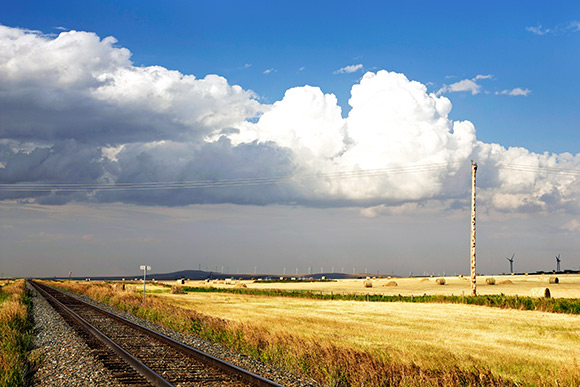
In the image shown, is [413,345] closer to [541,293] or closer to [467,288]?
[541,293]

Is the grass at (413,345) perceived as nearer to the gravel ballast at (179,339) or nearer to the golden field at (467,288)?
the gravel ballast at (179,339)

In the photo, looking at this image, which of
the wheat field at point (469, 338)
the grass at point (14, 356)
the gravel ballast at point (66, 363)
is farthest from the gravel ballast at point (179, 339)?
the wheat field at point (469, 338)

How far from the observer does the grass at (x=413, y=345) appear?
12984 mm

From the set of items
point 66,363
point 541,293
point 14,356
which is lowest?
point 541,293

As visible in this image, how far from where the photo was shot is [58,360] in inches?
620

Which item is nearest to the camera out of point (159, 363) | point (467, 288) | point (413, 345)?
point (159, 363)

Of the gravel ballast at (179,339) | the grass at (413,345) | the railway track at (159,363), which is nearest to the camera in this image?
the railway track at (159,363)

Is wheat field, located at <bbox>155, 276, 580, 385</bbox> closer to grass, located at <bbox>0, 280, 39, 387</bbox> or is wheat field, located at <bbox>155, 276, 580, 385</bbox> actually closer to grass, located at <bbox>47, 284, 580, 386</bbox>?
grass, located at <bbox>47, 284, 580, 386</bbox>

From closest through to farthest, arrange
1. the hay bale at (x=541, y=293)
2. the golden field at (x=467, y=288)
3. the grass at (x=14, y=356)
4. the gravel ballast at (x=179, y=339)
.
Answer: the grass at (x=14, y=356)
the gravel ballast at (x=179, y=339)
the hay bale at (x=541, y=293)
the golden field at (x=467, y=288)

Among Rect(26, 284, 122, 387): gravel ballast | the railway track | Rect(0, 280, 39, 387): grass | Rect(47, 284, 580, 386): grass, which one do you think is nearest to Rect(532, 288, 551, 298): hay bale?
Rect(47, 284, 580, 386): grass

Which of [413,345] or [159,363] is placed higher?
[159,363]

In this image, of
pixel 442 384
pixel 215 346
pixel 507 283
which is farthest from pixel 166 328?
pixel 507 283

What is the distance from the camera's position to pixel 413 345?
64.6 feet

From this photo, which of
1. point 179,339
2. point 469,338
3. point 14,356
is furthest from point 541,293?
point 14,356
